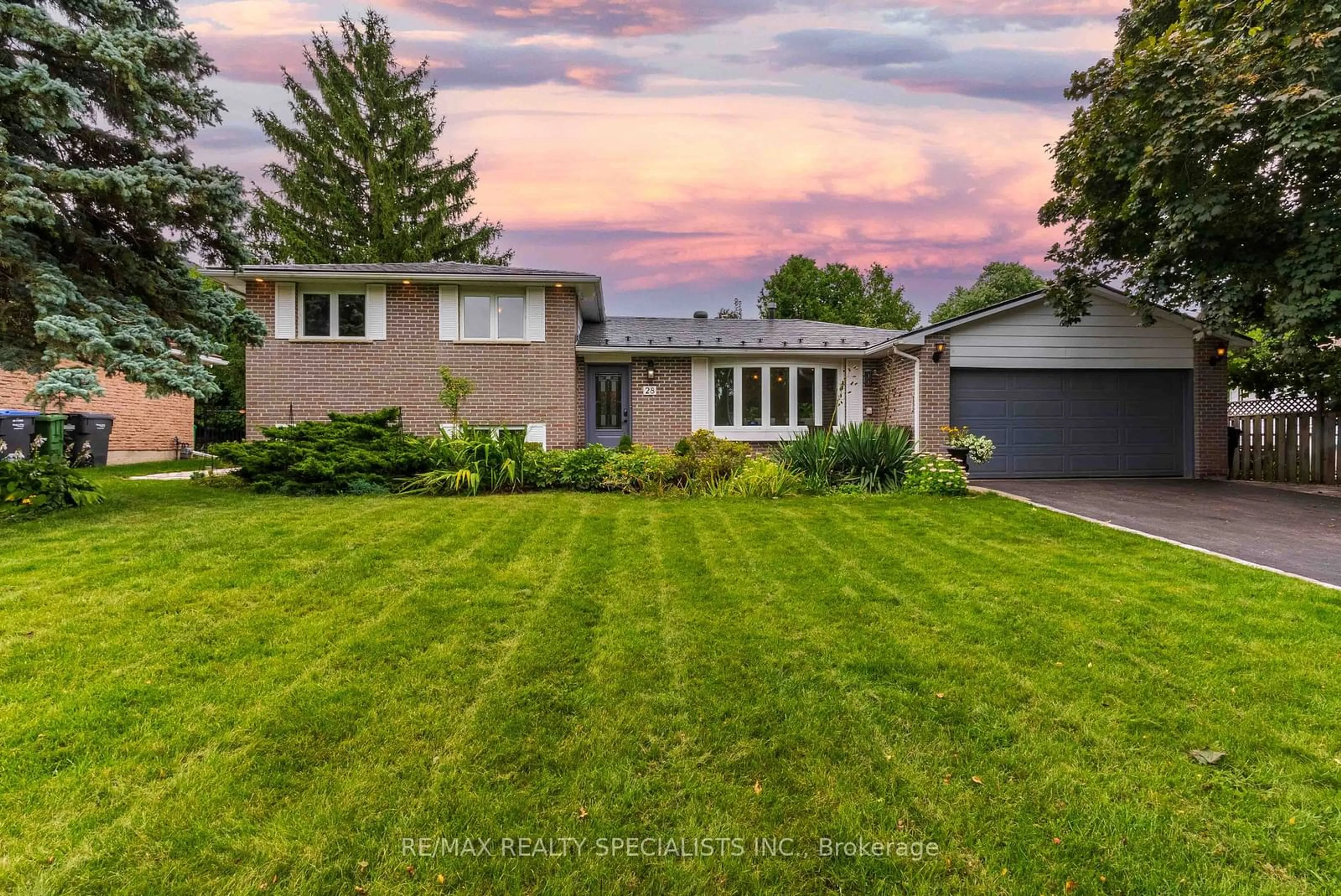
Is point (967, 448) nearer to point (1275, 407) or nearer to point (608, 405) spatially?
point (1275, 407)

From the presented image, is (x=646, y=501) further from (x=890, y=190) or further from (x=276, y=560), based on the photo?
(x=890, y=190)

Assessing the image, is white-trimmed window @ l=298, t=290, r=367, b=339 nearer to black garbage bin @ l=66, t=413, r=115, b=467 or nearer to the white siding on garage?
black garbage bin @ l=66, t=413, r=115, b=467

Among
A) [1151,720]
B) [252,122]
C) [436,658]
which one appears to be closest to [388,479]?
[436,658]

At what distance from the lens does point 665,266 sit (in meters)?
18.2

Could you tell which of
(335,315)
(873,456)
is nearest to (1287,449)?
(873,456)

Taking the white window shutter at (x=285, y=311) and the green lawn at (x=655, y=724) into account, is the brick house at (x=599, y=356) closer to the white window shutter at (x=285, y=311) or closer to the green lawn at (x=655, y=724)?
the white window shutter at (x=285, y=311)

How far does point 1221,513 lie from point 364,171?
2469 cm

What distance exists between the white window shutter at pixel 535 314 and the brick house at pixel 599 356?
0.08ft

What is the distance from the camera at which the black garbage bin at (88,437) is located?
453 inches

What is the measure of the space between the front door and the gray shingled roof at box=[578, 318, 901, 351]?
68 cm

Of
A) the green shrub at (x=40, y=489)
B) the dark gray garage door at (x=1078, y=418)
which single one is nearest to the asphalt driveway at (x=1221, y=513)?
the dark gray garage door at (x=1078, y=418)

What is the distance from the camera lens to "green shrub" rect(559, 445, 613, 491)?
8.73m

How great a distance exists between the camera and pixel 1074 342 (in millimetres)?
10922

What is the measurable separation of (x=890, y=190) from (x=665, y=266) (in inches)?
296
